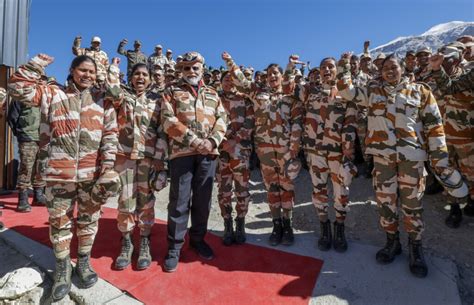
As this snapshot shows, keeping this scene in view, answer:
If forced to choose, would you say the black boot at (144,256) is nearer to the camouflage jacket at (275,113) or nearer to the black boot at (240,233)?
the black boot at (240,233)

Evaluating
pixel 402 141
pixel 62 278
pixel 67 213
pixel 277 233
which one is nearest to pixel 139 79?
pixel 67 213

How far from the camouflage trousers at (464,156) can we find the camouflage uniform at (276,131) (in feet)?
8.01

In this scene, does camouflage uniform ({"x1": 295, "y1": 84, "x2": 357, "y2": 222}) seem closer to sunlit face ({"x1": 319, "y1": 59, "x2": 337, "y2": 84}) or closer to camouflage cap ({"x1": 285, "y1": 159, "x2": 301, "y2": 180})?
sunlit face ({"x1": 319, "y1": 59, "x2": 337, "y2": 84})

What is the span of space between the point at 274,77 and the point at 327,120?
0.90 meters

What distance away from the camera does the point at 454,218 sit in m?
4.27

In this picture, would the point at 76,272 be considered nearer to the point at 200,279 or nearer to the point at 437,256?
the point at 200,279

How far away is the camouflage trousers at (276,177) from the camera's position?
12.2 feet

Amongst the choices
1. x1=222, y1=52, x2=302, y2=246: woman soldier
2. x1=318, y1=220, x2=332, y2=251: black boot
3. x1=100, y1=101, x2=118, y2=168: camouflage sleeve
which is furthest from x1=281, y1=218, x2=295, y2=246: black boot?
x1=100, y1=101, x2=118, y2=168: camouflage sleeve

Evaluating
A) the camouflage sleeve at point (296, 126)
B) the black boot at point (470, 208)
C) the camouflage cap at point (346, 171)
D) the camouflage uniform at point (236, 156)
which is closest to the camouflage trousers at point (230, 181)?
the camouflage uniform at point (236, 156)

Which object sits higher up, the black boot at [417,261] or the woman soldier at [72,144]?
the woman soldier at [72,144]

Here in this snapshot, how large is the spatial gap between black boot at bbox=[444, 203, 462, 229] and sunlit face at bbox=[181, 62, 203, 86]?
4235 mm

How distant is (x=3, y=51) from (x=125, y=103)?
16.7ft

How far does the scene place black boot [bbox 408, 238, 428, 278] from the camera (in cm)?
299

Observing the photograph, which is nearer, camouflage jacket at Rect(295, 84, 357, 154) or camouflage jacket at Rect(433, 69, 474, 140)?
camouflage jacket at Rect(295, 84, 357, 154)
